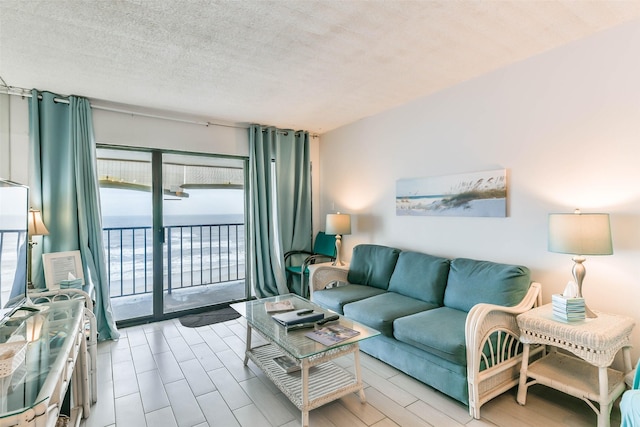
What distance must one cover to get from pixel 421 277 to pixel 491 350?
0.95 metres

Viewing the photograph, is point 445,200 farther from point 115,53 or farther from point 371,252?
point 115,53

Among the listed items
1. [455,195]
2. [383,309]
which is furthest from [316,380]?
[455,195]

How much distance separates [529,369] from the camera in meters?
2.08

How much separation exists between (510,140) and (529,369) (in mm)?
1705

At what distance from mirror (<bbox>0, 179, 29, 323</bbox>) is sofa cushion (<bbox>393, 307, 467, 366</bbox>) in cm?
240

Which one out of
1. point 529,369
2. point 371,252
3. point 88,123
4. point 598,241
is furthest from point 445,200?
point 88,123

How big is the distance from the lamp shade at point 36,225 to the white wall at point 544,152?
334 cm

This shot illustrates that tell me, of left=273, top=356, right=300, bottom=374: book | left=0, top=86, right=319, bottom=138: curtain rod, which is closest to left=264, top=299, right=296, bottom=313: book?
left=273, top=356, right=300, bottom=374: book

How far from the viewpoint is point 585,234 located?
6.23 feet

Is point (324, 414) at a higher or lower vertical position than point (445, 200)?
lower

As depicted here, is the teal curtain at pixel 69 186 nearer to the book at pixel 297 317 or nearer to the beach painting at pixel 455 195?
the book at pixel 297 317

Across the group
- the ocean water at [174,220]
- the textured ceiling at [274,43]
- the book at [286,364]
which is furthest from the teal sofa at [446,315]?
the ocean water at [174,220]

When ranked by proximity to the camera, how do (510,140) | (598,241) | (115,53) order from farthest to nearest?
(510,140) → (115,53) → (598,241)

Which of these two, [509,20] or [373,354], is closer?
[509,20]
